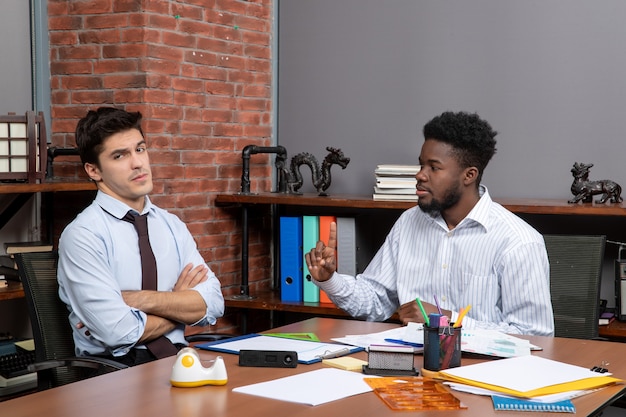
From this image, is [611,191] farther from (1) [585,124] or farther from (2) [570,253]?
(2) [570,253]

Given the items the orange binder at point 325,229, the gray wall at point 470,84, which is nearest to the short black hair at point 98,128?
the orange binder at point 325,229

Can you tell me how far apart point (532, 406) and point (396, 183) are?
7.38 ft

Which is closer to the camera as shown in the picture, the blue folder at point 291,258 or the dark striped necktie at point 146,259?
the dark striped necktie at point 146,259

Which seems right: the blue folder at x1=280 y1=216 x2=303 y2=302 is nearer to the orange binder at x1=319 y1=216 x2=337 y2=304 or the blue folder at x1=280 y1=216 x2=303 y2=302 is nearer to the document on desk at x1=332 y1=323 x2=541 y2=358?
the orange binder at x1=319 y1=216 x2=337 y2=304

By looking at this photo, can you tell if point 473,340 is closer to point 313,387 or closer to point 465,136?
point 313,387

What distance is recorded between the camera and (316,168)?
14.1 feet

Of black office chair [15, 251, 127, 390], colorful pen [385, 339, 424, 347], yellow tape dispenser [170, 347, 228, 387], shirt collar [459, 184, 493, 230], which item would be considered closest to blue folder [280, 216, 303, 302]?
shirt collar [459, 184, 493, 230]

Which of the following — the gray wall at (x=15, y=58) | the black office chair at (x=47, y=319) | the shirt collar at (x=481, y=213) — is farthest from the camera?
the gray wall at (x=15, y=58)

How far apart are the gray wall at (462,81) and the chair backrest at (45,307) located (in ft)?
6.48

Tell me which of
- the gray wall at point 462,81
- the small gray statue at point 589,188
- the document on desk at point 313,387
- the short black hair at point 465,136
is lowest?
the document on desk at point 313,387

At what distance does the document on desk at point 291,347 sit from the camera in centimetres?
222

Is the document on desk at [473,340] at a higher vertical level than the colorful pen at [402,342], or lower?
higher

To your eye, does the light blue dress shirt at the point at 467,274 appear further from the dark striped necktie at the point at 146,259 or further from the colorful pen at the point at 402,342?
the dark striped necktie at the point at 146,259

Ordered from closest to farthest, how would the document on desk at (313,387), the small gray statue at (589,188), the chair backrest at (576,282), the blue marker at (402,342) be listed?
the document on desk at (313,387), the blue marker at (402,342), the chair backrest at (576,282), the small gray statue at (589,188)
